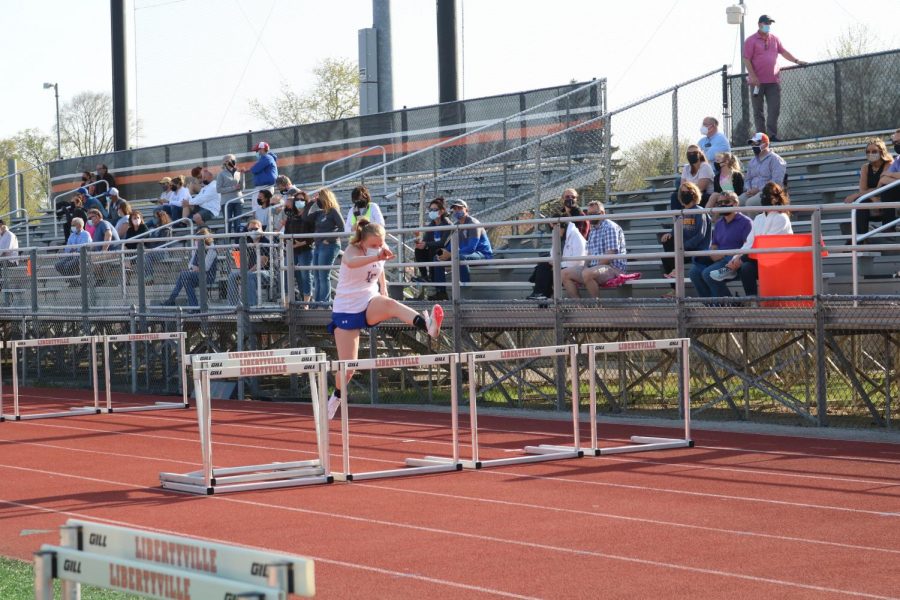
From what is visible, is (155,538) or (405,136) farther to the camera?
(405,136)

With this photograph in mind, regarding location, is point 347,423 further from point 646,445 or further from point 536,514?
point 646,445

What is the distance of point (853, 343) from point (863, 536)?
8390mm

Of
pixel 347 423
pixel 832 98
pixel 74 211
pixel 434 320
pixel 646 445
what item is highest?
pixel 832 98

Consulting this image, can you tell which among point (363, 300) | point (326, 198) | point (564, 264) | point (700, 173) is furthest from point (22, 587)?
point (700, 173)

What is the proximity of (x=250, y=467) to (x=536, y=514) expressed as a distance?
296 cm

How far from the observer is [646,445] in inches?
504

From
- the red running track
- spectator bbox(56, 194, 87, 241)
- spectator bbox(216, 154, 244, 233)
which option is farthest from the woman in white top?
spectator bbox(56, 194, 87, 241)

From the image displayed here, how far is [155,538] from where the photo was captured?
145 inches

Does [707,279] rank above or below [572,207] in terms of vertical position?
below

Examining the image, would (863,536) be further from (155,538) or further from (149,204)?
(149,204)

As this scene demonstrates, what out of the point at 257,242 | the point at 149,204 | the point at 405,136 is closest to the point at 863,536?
the point at 257,242

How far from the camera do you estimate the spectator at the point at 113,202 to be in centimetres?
Result: 2780

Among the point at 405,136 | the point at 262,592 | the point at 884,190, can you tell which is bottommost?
the point at 262,592

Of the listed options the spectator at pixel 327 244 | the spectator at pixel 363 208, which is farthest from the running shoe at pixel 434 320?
the spectator at pixel 327 244
